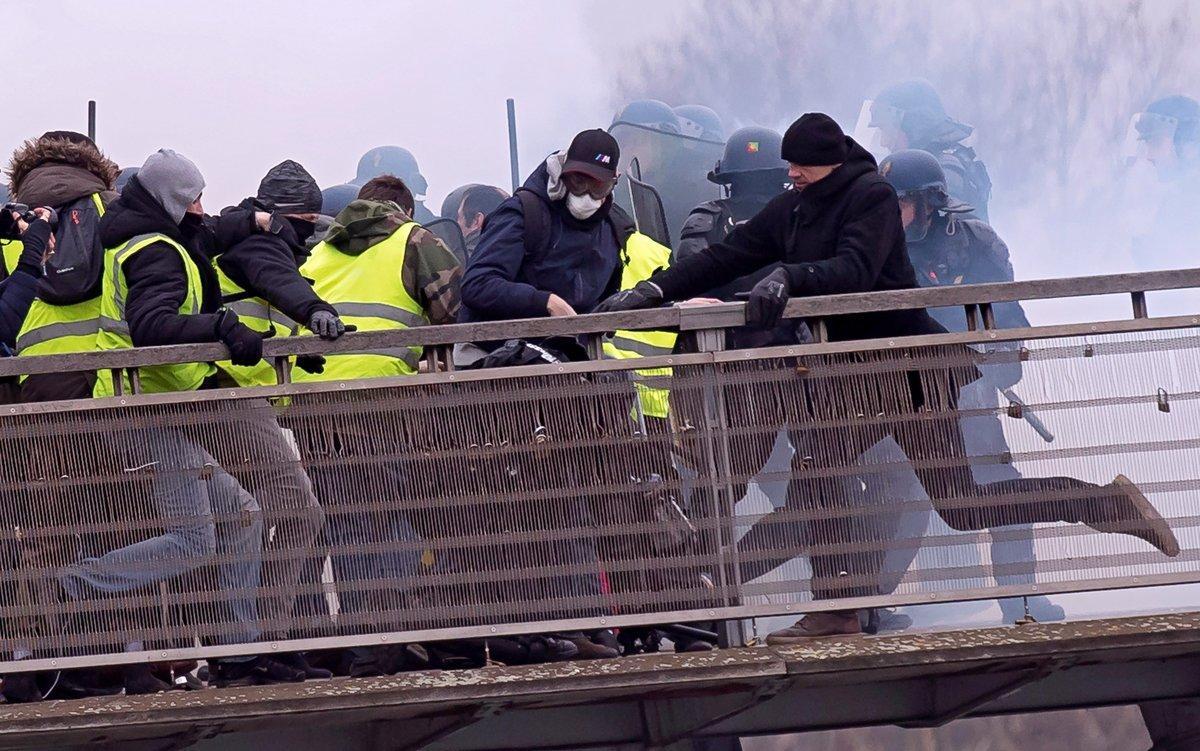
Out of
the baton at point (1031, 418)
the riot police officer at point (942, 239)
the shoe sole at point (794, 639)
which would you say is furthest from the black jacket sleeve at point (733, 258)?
the riot police officer at point (942, 239)

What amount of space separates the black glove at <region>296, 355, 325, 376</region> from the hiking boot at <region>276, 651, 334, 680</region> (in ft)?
3.03

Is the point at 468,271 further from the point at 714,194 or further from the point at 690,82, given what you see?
the point at 690,82

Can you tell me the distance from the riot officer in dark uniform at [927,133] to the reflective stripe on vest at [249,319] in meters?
5.98

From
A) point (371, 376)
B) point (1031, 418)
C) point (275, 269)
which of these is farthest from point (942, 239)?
point (275, 269)

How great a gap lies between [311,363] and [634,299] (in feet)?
3.67

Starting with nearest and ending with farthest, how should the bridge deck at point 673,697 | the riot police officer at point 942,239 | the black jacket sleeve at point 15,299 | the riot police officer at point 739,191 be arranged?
the bridge deck at point 673,697, the black jacket sleeve at point 15,299, the riot police officer at point 739,191, the riot police officer at point 942,239

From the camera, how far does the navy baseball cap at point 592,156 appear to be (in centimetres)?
702

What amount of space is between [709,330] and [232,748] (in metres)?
2.10

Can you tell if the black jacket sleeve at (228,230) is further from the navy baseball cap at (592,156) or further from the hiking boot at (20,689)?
the hiking boot at (20,689)

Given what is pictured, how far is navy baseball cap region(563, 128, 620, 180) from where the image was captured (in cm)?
702

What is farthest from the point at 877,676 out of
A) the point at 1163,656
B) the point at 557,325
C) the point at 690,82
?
the point at 690,82

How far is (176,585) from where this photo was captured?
646 centimetres

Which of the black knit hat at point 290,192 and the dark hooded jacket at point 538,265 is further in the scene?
the black knit hat at point 290,192

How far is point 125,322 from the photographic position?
21.7 ft
